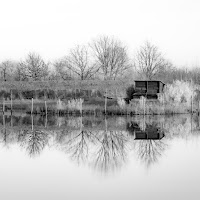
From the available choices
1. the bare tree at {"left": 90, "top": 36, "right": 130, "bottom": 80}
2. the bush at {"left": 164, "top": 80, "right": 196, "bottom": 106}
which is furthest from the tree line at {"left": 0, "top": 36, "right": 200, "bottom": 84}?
the bush at {"left": 164, "top": 80, "right": 196, "bottom": 106}

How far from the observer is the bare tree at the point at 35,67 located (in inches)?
2221

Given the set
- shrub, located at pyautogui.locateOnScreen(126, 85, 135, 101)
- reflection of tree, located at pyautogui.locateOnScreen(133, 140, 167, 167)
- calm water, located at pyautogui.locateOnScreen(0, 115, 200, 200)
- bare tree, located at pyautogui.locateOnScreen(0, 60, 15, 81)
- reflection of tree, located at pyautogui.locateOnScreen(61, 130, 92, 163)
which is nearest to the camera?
calm water, located at pyautogui.locateOnScreen(0, 115, 200, 200)

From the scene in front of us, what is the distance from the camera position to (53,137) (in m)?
15.5

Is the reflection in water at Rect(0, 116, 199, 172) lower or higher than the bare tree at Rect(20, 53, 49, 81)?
lower

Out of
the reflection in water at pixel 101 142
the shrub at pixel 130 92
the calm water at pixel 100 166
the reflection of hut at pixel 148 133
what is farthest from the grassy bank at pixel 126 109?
the calm water at pixel 100 166

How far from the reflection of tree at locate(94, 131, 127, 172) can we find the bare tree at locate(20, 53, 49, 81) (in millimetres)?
40861

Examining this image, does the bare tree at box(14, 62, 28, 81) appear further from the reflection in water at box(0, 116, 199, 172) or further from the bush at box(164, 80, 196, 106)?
the reflection in water at box(0, 116, 199, 172)

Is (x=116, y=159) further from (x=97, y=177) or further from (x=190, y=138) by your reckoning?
(x=190, y=138)

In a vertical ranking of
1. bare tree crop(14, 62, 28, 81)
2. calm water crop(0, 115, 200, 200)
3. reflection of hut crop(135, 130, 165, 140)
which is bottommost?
calm water crop(0, 115, 200, 200)

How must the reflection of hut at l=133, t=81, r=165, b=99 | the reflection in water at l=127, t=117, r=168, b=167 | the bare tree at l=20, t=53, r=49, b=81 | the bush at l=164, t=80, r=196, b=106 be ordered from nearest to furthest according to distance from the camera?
the reflection in water at l=127, t=117, r=168, b=167
the bush at l=164, t=80, r=196, b=106
the reflection of hut at l=133, t=81, r=165, b=99
the bare tree at l=20, t=53, r=49, b=81

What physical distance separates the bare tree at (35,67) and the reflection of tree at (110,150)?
134ft

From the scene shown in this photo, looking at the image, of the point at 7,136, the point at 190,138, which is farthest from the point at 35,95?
the point at 190,138

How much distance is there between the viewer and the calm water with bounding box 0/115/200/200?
7027 mm

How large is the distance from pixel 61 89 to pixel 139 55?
62.9 feet
